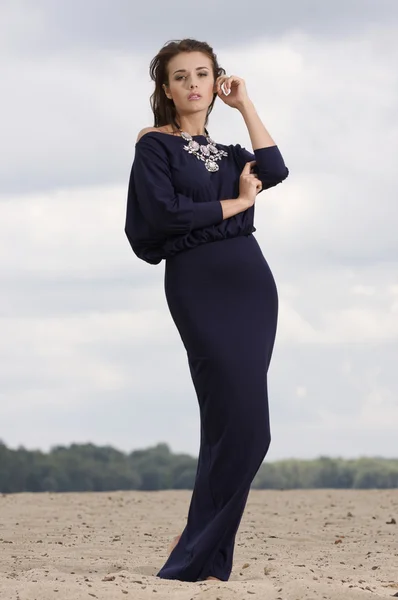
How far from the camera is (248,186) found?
185 inches

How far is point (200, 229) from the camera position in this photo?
4598mm

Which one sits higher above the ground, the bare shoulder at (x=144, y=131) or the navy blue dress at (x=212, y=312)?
the bare shoulder at (x=144, y=131)

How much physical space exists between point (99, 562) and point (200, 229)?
2.18 m

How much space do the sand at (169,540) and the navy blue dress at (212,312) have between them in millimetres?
377

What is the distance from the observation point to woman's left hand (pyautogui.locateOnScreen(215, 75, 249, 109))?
4.82 metres

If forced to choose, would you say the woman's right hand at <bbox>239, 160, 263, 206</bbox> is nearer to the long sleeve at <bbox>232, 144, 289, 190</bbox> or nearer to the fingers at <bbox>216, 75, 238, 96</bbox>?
the long sleeve at <bbox>232, 144, 289, 190</bbox>

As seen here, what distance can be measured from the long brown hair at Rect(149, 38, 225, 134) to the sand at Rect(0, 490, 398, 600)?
6.98ft

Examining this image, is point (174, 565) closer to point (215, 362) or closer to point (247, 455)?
point (247, 455)

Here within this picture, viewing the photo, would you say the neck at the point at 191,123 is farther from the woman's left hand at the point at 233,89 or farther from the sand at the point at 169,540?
the sand at the point at 169,540

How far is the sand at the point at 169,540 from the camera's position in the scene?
14.0ft

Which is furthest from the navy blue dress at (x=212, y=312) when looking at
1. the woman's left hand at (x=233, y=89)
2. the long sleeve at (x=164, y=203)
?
the woman's left hand at (x=233, y=89)

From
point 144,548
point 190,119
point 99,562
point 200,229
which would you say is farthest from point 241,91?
point 144,548

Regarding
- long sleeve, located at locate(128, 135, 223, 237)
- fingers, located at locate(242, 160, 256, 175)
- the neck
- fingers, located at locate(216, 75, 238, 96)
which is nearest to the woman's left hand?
fingers, located at locate(216, 75, 238, 96)

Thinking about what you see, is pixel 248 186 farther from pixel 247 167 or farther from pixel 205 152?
pixel 205 152
